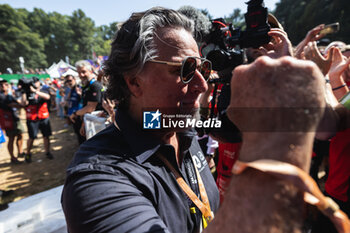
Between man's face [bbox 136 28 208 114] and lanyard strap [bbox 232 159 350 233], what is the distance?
867 millimetres

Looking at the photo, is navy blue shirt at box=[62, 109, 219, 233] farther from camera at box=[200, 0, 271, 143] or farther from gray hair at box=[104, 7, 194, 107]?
camera at box=[200, 0, 271, 143]

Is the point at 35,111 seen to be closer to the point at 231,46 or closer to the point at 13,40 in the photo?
the point at 231,46

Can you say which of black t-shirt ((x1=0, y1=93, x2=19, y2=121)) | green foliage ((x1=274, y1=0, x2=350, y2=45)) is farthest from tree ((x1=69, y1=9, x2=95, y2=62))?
black t-shirt ((x1=0, y1=93, x2=19, y2=121))

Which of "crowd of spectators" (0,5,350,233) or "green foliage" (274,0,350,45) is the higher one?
"green foliage" (274,0,350,45)

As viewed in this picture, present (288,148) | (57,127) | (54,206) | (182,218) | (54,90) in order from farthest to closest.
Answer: (54,90) < (57,127) < (54,206) < (182,218) < (288,148)

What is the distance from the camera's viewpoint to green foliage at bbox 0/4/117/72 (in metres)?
44.2

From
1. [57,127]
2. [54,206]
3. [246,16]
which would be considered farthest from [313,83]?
[57,127]

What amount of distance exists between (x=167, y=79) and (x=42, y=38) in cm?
7576

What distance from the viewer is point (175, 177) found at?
1.12 meters

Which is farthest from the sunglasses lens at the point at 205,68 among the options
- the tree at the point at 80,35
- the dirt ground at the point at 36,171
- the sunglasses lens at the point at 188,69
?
the tree at the point at 80,35

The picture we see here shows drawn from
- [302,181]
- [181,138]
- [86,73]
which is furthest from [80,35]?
[302,181]

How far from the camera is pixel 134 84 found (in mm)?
1373

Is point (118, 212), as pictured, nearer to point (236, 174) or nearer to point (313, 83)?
point (236, 174)

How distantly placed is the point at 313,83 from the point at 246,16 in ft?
1.84
